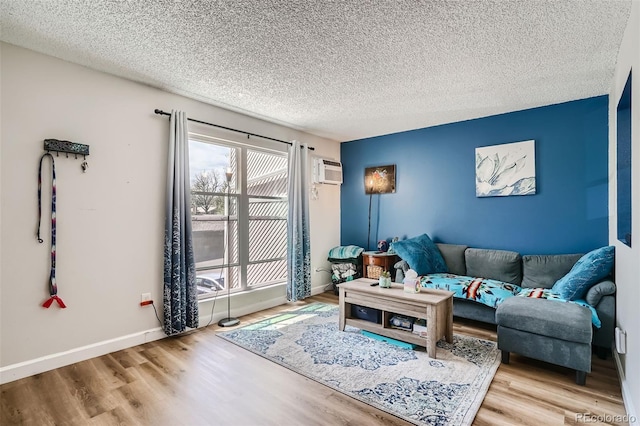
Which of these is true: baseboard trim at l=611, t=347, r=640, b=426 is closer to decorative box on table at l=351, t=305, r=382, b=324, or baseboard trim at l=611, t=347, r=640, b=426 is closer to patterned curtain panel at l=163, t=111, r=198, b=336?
decorative box on table at l=351, t=305, r=382, b=324

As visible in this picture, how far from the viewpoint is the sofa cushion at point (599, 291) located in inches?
100

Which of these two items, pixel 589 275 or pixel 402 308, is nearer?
pixel 589 275

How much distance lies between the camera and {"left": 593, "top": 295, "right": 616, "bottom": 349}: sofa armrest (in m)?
2.55

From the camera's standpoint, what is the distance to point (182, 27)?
2.18 metres

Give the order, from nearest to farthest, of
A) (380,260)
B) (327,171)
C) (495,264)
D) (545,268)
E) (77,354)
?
(77,354) < (545,268) < (495,264) < (380,260) < (327,171)

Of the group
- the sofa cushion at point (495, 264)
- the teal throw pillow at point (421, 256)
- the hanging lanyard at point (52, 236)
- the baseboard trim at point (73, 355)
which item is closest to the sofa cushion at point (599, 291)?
the sofa cushion at point (495, 264)

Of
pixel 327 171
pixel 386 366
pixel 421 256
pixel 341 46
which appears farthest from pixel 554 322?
pixel 327 171

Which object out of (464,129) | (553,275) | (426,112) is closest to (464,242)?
(553,275)

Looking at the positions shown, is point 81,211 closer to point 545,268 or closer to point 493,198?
point 493,198

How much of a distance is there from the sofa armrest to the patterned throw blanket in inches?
12.1

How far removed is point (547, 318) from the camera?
2363 mm

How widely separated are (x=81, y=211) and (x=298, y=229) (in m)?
2.41

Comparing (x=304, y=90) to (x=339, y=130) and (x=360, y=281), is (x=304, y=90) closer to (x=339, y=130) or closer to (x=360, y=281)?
(x=339, y=130)

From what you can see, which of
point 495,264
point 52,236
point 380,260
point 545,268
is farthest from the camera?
point 380,260
